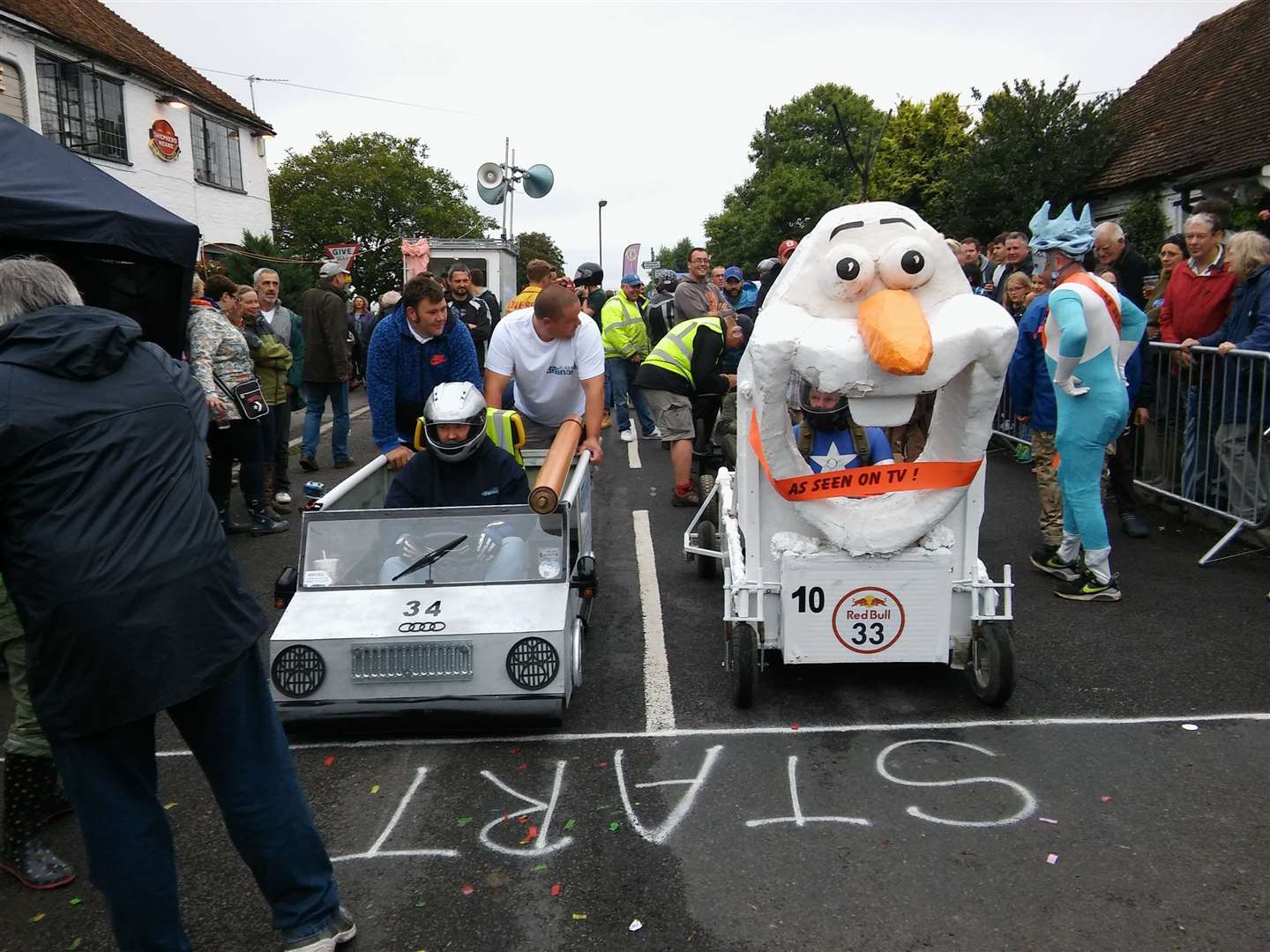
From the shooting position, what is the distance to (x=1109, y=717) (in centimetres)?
438

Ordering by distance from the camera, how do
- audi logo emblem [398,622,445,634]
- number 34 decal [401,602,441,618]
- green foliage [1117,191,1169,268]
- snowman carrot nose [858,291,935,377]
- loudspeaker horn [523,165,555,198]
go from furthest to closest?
1. loudspeaker horn [523,165,555,198]
2. green foliage [1117,191,1169,268]
3. number 34 decal [401,602,441,618]
4. audi logo emblem [398,622,445,634]
5. snowman carrot nose [858,291,935,377]

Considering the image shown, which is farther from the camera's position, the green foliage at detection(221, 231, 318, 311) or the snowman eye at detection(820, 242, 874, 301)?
the green foliage at detection(221, 231, 318, 311)

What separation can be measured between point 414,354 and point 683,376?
8.45ft

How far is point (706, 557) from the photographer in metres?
6.61

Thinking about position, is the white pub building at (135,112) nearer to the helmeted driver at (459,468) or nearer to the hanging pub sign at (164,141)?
the hanging pub sign at (164,141)

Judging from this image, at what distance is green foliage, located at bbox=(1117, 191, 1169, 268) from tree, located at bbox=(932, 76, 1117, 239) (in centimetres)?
155

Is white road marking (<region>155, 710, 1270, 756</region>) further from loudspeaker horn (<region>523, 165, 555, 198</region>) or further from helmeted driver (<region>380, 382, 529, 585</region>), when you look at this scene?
loudspeaker horn (<region>523, 165, 555, 198</region>)

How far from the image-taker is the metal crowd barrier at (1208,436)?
6.62 m

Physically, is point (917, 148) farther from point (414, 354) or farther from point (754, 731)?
point (754, 731)

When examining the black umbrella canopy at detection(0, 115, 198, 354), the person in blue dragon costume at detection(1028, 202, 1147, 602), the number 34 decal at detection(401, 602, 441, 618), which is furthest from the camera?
the person in blue dragon costume at detection(1028, 202, 1147, 602)

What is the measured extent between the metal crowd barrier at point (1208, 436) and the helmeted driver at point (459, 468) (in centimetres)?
451

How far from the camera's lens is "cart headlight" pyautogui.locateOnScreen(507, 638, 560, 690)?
4160mm

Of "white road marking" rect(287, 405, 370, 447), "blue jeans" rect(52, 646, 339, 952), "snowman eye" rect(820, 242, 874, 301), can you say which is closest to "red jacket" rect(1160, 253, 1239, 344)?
"snowman eye" rect(820, 242, 874, 301)

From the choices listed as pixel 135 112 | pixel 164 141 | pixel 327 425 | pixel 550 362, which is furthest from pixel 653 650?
pixel 164 141
